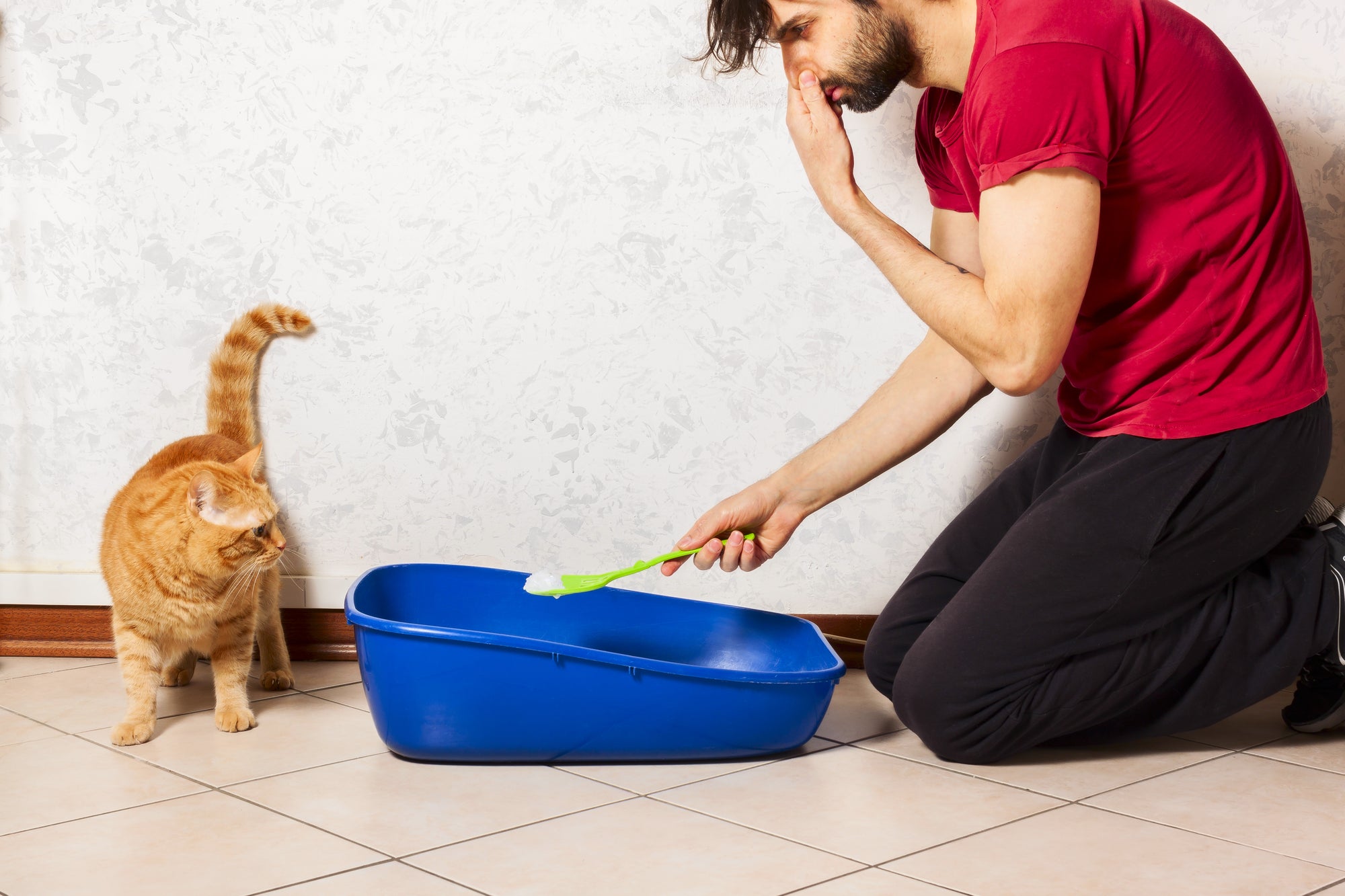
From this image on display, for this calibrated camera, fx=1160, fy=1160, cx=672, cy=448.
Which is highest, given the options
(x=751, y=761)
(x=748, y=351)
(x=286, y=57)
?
(x=286, y=57)

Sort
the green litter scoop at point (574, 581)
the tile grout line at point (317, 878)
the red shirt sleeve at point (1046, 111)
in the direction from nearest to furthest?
1. the tile grout line at point (317, 878)
2. the red shirt sleeve at point (1046, 111)
3. the green litter scoop at point (574, 581)

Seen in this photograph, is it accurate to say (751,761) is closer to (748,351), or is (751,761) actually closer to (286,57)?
(748,351)

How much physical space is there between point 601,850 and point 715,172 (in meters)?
0.99

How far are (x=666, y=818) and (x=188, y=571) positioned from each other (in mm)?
701

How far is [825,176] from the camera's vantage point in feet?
4.16

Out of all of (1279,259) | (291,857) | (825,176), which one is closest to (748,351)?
(825,176)

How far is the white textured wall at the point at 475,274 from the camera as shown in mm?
1648

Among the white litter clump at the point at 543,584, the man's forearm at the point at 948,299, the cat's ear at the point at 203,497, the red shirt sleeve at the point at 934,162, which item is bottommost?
the white litter clump at the point at 543,584

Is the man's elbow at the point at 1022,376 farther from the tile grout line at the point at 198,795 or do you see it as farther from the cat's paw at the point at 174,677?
the cat's paw at the point at 174,677

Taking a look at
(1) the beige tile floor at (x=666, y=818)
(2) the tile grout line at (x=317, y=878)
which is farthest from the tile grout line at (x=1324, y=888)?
(2) the tile grout line at (x=317, y=878)

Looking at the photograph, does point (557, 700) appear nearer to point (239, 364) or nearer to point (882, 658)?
point (882, 658)

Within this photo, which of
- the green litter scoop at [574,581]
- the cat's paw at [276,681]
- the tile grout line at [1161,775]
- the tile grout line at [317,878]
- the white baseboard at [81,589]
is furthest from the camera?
the white baseboard at [81,589]

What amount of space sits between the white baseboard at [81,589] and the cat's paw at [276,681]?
0.49 feet

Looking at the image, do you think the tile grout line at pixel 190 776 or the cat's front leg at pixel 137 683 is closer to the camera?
the tile grout line at pixel 190 776
